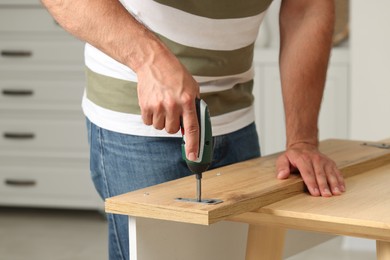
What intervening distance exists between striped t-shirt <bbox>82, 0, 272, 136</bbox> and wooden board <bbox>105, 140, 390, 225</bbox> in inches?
5.2

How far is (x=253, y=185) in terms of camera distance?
147 cm

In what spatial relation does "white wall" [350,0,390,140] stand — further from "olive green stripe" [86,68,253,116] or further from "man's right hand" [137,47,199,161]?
"man's right hand" [137,47,199,161]

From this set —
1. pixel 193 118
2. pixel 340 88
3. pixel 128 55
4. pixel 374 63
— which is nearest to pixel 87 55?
pixel 128 55

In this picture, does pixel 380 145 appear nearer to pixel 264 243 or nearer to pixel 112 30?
pixel 264 243

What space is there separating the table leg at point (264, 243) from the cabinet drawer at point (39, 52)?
8.72 feet

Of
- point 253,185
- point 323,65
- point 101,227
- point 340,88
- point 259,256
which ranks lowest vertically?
point 101,227

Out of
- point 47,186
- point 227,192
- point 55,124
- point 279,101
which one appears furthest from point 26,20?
point 227,192

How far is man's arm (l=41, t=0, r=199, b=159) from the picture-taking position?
4.10 feet

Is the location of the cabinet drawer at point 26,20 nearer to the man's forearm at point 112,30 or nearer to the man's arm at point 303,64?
the man's arm at point 303,64

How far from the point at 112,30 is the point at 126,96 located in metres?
0.28

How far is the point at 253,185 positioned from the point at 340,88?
2553 mm

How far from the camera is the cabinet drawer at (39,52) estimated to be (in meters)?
4.19

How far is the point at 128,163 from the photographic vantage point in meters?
1.65

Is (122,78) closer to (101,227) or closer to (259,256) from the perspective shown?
(259,256)
